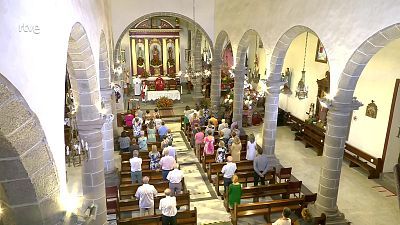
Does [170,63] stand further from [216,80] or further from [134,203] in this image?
[134,203]


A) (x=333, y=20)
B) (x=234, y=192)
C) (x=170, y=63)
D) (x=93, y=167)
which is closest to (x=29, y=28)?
(x=93, y=167)

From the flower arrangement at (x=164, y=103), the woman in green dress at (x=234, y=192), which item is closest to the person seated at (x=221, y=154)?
the woman in green dress at (x=234, y=192)

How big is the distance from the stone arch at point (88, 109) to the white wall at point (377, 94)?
955cm

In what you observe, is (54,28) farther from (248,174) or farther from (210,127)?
(210,127)

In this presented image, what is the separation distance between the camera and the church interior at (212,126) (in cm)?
366

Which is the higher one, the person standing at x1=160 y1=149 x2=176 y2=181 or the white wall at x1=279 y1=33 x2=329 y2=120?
the white wall at x1=279 y1=33 x2=329 y2=120

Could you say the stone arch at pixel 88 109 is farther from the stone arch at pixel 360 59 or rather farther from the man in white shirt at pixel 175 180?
the stone arch at pixel 360 59

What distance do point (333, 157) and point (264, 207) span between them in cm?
224

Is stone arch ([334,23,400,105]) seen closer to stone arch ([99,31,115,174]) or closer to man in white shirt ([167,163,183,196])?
man in white shirt ([167,163,183,196])

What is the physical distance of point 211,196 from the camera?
10852 millimetres

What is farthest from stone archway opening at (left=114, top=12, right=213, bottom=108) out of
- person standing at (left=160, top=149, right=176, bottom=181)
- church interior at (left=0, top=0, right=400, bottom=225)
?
person standing at (left=160, top=149, right=176, bottom=181)

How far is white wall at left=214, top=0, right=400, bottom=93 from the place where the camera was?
7422mm

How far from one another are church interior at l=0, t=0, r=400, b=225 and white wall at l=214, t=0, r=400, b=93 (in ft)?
0.12

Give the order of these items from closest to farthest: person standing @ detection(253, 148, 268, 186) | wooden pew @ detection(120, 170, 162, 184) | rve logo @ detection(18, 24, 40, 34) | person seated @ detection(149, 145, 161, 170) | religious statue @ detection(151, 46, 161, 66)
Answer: rve logo @ detection(18, 24, 40, 34)
person standing @ detection(253, 148, 268, 186)
wooden pew @ detection(120, 170, 162, 184)
person seated @ detection(149, 145, 161, 170)
religious statue @ detection(151, 46, 161, 66)
